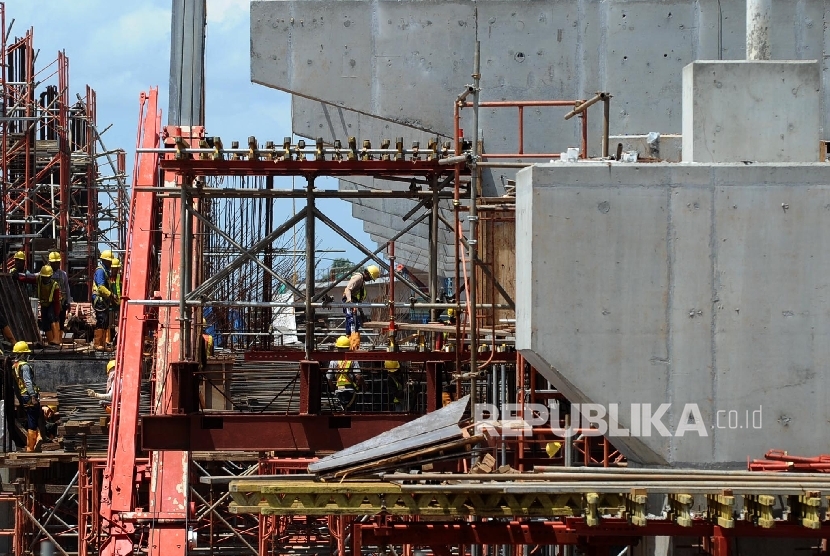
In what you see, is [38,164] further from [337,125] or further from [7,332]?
[337,125]

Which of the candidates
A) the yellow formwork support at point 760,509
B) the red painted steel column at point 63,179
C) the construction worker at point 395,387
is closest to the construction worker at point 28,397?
the construction worker at point 395,387

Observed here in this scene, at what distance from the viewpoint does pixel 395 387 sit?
906 inches

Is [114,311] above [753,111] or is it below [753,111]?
below

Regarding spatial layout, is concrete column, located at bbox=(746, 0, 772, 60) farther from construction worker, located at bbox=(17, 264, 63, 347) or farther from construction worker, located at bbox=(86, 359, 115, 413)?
construction worker, located at bbox=(17, 264, 63, 347)

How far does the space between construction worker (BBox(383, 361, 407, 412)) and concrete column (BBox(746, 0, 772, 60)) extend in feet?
35.1

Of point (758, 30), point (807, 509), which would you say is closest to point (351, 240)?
point (758, 30)

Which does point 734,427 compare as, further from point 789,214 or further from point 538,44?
point 538,44

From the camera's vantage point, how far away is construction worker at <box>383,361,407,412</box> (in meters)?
22.6

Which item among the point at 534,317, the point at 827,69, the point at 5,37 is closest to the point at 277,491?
the point at 534,317

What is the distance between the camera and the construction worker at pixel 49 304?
111ft

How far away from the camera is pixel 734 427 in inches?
462

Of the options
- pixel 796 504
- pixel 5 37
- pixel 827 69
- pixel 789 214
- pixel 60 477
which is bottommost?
pixel 60 477

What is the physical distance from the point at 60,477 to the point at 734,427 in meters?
18.4

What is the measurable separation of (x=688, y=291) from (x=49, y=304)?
2540 centimetres
